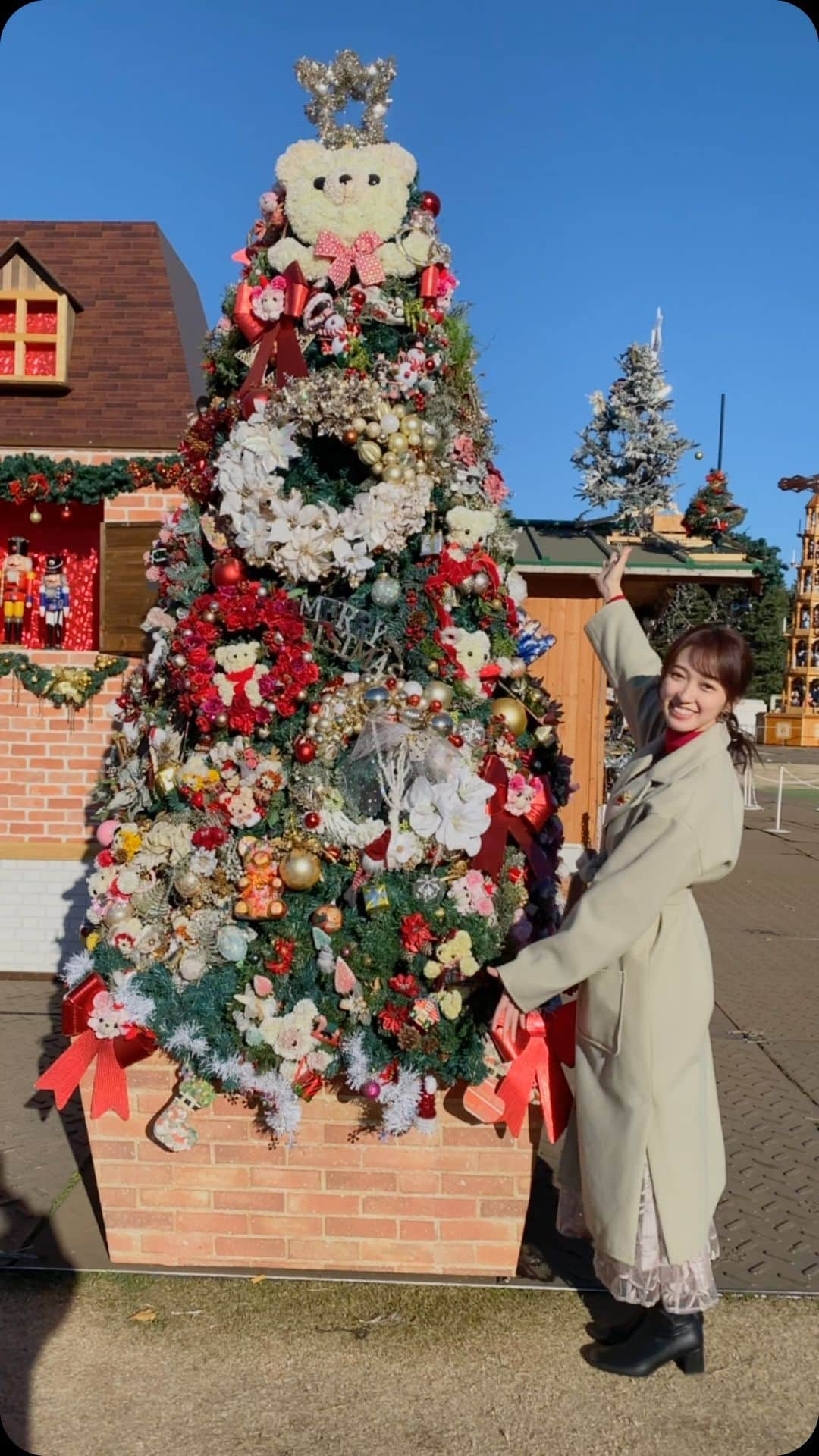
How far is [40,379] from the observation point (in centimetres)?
722

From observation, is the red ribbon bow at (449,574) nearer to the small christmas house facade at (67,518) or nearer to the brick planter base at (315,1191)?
the brick planter base at (315,1191)

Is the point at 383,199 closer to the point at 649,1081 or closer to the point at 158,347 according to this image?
the point at 649,1081

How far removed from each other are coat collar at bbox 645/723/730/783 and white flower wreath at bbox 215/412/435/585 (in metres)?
1.17

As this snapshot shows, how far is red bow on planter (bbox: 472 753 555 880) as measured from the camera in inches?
138

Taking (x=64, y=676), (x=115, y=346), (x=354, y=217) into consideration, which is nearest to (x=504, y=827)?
(x=354, y=217)

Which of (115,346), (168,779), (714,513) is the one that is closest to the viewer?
(168,779)

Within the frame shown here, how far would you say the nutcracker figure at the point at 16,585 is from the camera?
752 cm

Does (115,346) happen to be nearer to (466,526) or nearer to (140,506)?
(140,506)

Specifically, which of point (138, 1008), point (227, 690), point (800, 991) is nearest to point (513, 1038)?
point (138, 1008)

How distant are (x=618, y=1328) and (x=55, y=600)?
5875 millimetres

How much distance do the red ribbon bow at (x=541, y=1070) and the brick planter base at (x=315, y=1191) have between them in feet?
0.41

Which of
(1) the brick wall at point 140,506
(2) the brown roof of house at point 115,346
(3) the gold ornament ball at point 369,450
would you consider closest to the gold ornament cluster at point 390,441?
(3) the gold ornament ball at point 369,450

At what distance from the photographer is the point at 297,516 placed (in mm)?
3619

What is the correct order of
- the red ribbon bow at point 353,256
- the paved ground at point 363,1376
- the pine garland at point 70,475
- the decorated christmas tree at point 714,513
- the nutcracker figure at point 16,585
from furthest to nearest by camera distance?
the decorated christmas tree at point 714,513 < the nutcracker figure at point 16,585 < the pine garland at point 70,475 < the red ribbon bow at point 353,256 < the paved ground at point 363,1376
